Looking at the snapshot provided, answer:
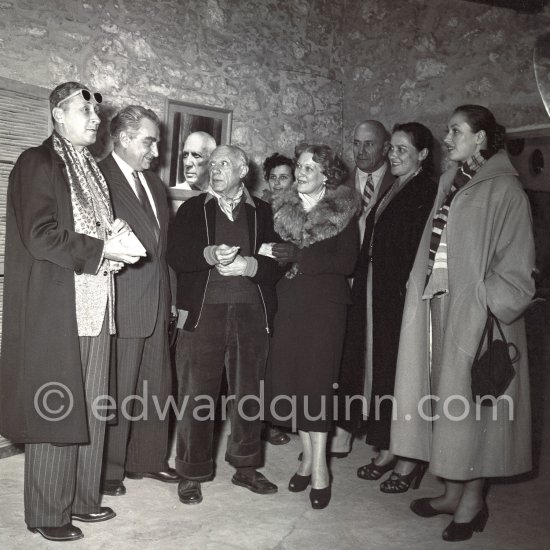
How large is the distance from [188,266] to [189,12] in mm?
2584

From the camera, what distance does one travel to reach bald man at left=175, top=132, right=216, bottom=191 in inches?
169

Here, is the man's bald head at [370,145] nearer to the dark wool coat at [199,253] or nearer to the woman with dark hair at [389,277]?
the woman with dark hair at [389,277]

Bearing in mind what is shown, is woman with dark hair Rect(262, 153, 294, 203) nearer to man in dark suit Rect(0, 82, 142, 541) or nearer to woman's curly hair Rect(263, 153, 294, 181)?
woman's curly hair Rect(263, 153, 294, 181)

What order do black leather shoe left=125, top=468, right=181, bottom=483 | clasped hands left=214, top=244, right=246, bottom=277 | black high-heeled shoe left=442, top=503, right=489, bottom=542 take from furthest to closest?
black leather shoe left=125, top=468, right=181, bottom=483
clasped hands left=214, top=244, right=246, bottom=277
black high-heeled shoe left=442, top=503, right=489, bottom=542

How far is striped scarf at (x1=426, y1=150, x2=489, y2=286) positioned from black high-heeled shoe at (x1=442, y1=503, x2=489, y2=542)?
1.10 meters

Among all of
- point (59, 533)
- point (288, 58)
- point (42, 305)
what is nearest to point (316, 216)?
A: point (42, 305)

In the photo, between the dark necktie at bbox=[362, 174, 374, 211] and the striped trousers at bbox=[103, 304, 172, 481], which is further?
the dark necktie at bbox=[362, 174, 374, 211]

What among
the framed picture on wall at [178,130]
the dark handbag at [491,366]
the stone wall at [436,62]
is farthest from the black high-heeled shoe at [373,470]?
the stone wall at [436,62]

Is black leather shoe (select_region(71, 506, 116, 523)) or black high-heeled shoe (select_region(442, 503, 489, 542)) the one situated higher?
black high-heeled shoe (select_region(442, 503, 489, 542))

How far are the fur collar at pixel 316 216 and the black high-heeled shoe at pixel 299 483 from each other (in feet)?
4.02

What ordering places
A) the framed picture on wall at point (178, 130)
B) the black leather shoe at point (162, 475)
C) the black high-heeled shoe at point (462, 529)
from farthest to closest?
the framed picture on wall at point (178, 130), the black leather shoe at point (162, 475), the black high-heeled shoe at point (462, 529)

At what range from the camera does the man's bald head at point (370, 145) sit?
4090mm

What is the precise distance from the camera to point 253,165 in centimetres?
519

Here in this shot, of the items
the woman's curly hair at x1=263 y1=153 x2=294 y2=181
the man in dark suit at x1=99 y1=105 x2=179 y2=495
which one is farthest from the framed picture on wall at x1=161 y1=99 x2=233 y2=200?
the man in dark suit at x1=99 y1=105 x2=179 y2=495
